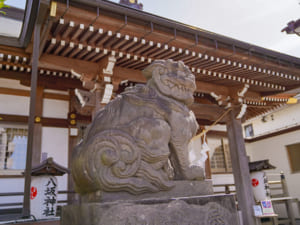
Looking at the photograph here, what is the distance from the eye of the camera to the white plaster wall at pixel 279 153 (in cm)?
1114

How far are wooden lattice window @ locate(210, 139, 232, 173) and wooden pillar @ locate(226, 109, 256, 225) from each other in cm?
301

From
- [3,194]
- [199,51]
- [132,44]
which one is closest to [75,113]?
[3,194]

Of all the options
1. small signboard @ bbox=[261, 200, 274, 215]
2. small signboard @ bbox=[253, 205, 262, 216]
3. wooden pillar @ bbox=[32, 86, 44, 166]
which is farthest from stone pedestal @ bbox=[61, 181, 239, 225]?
small signboard @ bbox=[261, 200, 274, 215]

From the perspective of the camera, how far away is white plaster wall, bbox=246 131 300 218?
11141 millimetres

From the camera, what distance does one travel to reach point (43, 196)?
5215 mm

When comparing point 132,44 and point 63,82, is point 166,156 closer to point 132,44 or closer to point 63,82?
point 132,44

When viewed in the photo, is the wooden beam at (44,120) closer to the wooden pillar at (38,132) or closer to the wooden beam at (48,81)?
the wooden pillar at (38,132)

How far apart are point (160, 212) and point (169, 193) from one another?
0.32 m

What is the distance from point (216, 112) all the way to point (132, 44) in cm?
358

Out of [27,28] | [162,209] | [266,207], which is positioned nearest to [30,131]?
[27,28]

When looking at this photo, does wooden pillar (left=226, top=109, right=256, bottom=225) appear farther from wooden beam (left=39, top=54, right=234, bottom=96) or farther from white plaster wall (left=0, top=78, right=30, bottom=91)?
white plaster wall (left=0, top=78, right=30, bottom=91)

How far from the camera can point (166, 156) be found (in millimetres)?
2504

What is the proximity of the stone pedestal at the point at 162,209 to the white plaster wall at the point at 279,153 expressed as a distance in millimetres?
9951

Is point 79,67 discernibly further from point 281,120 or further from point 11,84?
point 281,120
